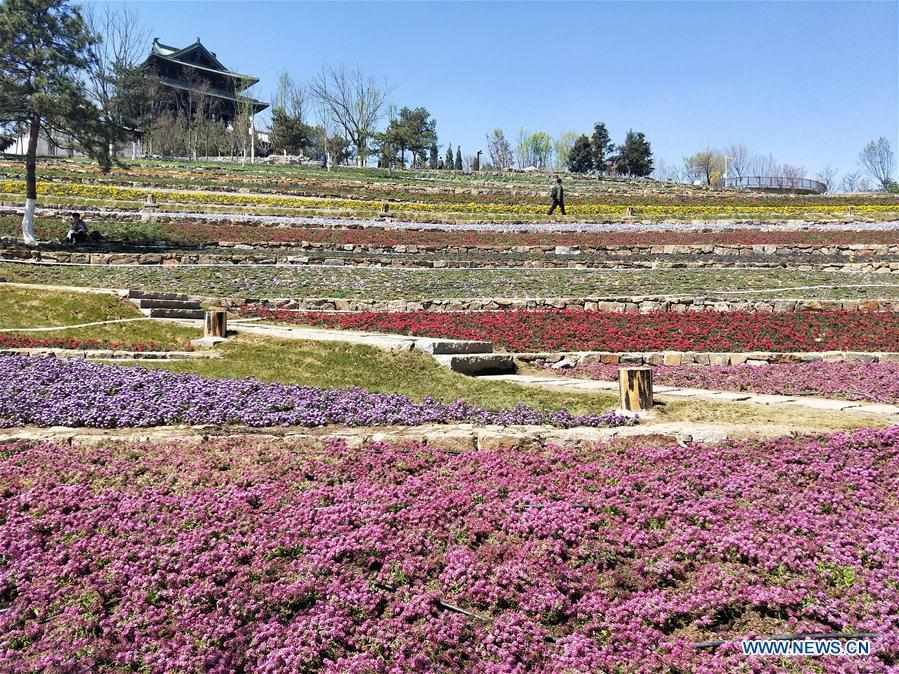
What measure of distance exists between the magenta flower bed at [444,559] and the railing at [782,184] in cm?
6340

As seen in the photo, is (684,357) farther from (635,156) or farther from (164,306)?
(635,156)

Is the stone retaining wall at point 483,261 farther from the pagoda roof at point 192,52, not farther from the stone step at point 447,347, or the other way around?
the pagoda roof at point 192,52

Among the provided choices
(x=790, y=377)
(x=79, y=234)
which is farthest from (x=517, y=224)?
(x=790, y=377)

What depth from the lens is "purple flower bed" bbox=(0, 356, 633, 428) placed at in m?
6.84

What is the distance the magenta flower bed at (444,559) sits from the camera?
3.64m

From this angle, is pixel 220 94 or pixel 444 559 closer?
pixel 444 559

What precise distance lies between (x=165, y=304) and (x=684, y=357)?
1126 cm

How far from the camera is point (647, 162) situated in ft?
247

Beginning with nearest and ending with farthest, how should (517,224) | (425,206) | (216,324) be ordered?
1. (216,324)
2. (517,224)
3. (425,206)

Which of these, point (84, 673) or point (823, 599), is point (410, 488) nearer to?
point (84, 673)

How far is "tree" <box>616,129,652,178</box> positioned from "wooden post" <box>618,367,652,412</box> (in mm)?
73203

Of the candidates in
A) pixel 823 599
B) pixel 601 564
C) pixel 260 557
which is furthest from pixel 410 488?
pixel 823 599

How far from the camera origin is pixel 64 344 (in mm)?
10656

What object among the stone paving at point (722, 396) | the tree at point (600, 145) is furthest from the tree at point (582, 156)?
the stone paving at point (722, 396)
